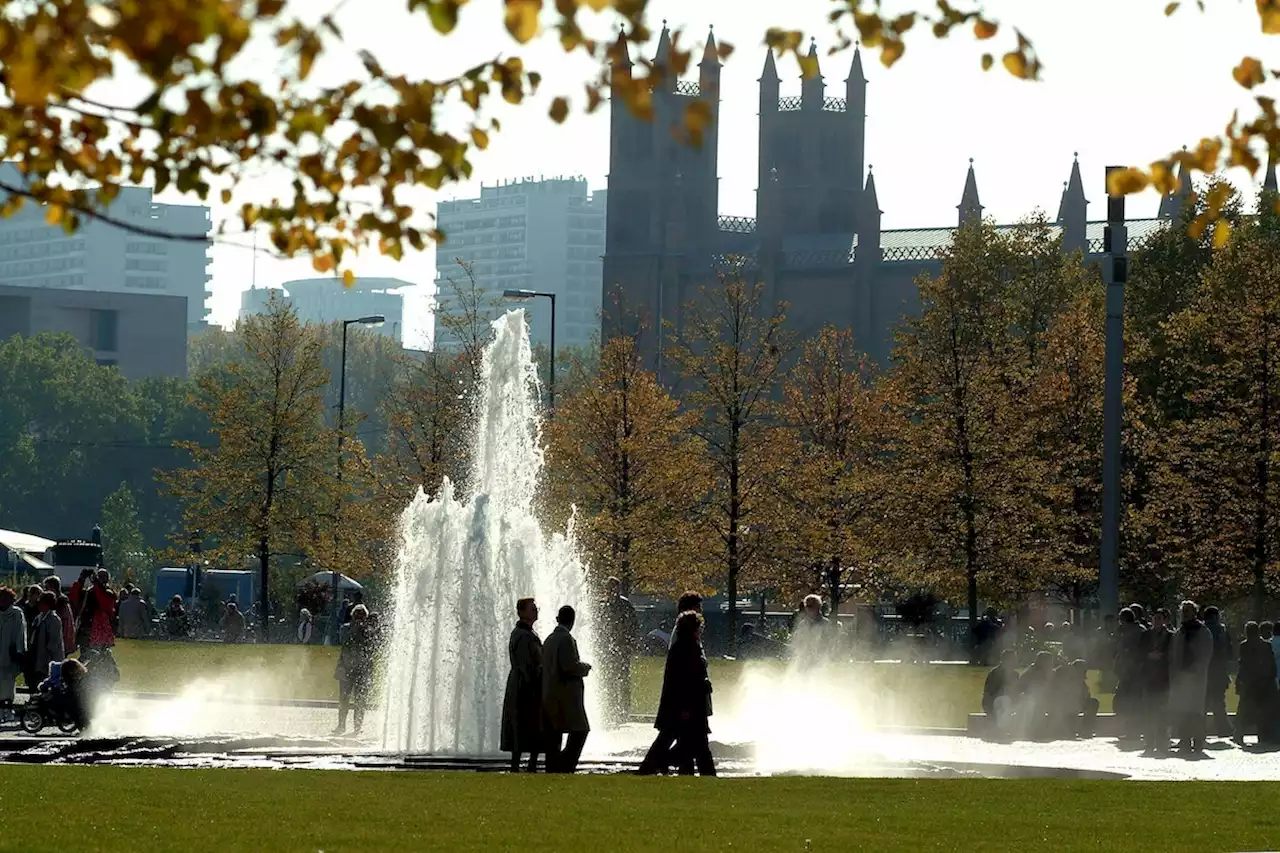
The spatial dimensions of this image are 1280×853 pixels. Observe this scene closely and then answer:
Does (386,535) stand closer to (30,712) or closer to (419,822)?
(30,712)

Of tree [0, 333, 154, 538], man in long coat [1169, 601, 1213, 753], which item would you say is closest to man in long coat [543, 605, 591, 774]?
man in long coat [1169, 601, 1213, 753]

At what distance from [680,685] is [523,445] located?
12.7 metres

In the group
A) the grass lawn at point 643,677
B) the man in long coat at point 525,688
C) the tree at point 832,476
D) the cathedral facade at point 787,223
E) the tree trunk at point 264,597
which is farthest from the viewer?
the cathedral facade at point 787,223

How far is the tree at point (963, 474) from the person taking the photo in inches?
1895

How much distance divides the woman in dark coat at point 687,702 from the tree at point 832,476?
30972 millimetres

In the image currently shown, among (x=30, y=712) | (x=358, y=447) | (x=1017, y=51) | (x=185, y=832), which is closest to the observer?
(x=1017, y=51)

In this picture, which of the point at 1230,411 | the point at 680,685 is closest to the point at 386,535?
the point at 1230,411

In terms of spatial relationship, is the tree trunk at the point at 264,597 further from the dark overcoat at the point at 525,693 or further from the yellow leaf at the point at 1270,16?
the yellow leaf at the point at 1270,16

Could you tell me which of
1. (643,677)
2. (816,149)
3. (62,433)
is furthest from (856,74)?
(643,677)

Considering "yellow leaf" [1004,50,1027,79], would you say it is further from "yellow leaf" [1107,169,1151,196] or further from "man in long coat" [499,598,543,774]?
"man in long coat" [499,598,543,774]

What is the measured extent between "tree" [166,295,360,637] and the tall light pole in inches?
1069

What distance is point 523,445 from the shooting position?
3125 cm

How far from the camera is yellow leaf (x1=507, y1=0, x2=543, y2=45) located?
6.21m

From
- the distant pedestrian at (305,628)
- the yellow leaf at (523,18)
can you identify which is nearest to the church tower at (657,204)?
the distant pedestrian at (305,628)
